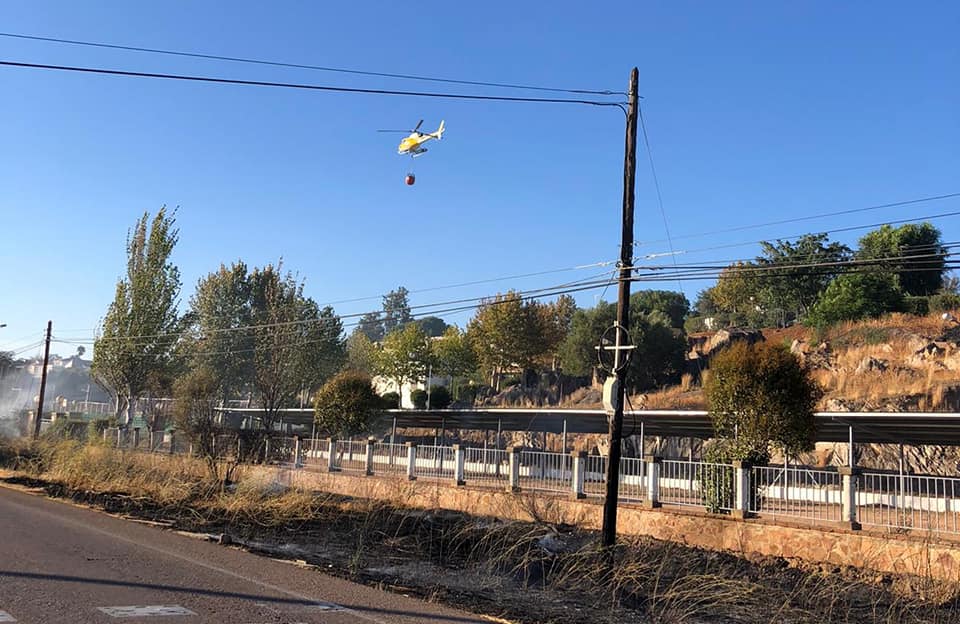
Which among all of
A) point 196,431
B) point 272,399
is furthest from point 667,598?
point 272,399

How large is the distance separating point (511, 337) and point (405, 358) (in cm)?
1044

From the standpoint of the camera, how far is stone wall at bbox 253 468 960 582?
1446cm

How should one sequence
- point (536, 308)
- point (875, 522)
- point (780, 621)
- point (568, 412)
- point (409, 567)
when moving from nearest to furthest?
point (780, 621)
point (409, 567)
point (875, 522)
point (568, 412)
point (536, 308)

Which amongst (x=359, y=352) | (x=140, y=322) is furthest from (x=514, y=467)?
(x=359, y=352)

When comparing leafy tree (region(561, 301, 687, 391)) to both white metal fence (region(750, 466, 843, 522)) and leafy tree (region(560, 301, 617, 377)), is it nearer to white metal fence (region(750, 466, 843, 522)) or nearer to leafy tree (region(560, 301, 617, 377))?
leafy tree (region(560, 301, 617, 377))

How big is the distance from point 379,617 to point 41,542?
6.97 metres

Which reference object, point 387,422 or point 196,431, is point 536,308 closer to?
point 387,422

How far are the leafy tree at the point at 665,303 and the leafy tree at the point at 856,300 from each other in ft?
85.9

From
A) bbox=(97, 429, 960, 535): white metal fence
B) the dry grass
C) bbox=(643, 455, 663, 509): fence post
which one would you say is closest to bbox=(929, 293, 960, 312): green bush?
bbox=(97, 429, 960, 535): white metal fence

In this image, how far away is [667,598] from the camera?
10.4 meters

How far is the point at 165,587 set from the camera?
9242 millimetres

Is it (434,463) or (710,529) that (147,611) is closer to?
(710,529)

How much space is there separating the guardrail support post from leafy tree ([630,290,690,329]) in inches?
2435

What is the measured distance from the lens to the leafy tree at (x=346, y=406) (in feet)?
110
